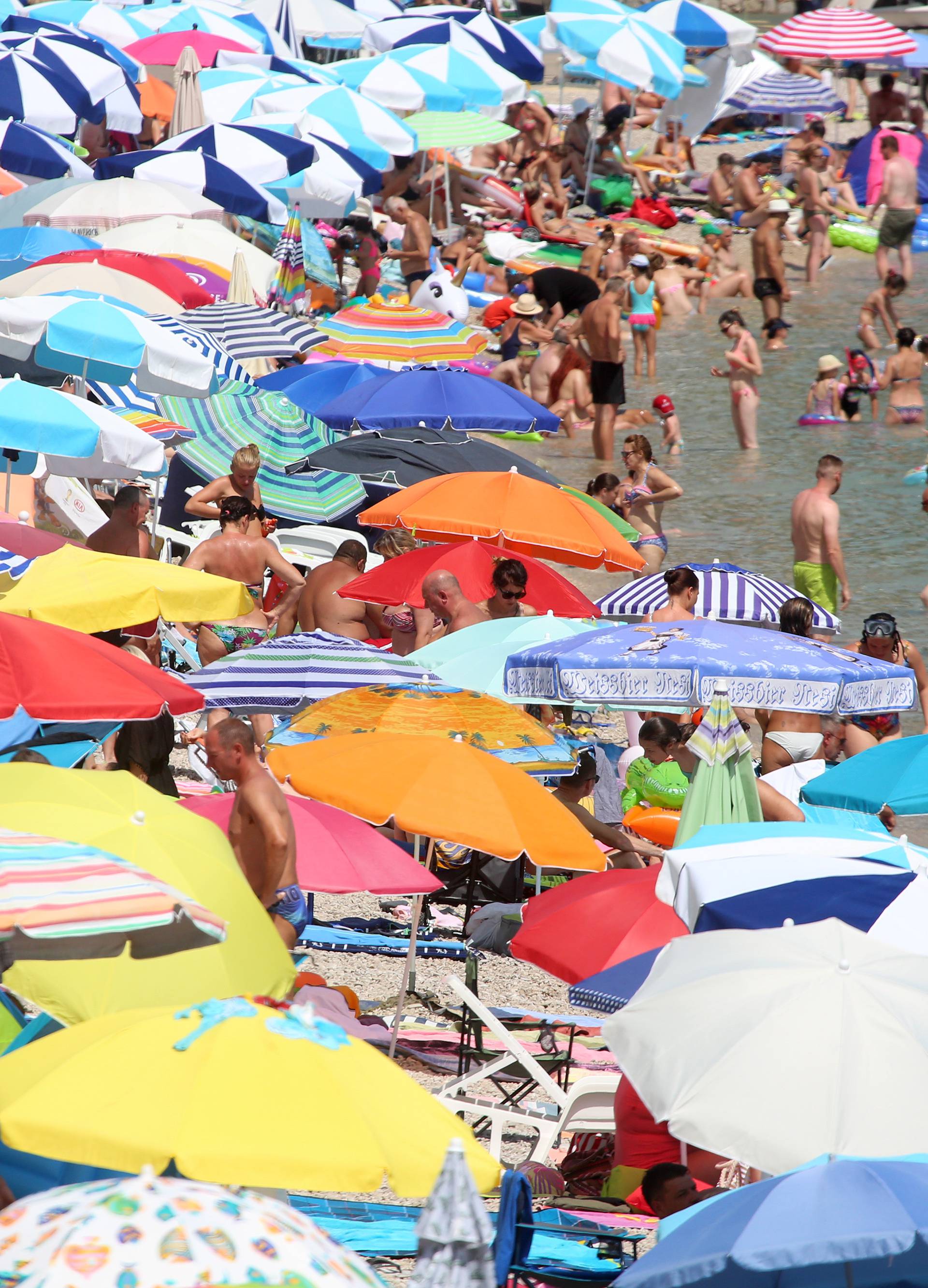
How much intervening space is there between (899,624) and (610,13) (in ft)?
51.5

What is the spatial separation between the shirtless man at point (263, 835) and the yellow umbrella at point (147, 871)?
0.44 meters

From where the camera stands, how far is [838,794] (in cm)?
790

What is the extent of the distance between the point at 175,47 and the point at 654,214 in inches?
279

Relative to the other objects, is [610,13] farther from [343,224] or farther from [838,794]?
[838,794]

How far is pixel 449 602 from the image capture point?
30.5 ft

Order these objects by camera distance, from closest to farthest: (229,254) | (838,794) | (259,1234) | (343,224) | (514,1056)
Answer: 1. (259,1234)
2. (514,1056)
3. (838,794)
4. (229,254)
5. (343,224)

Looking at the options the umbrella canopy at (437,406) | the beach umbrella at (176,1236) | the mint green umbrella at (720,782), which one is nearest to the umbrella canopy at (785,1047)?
the beach umbrella at (176,1236)

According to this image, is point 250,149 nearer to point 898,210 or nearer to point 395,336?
point 395,336

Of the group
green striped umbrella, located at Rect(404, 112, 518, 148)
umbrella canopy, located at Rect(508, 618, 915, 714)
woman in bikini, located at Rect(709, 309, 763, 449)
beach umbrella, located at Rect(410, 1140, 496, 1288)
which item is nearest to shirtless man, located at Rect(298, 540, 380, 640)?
umbrella canopy, located at Rect(508, 618, 915, 714)

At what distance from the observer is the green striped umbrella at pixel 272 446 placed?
1234cm

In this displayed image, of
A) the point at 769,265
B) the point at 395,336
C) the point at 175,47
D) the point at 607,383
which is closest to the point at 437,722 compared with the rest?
the point at 395,336

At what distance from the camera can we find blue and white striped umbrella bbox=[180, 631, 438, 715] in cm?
821

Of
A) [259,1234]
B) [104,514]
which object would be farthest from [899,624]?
[259,1234]

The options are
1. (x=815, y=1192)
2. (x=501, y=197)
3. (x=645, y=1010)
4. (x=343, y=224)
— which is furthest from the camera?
(x=501, y=197)
